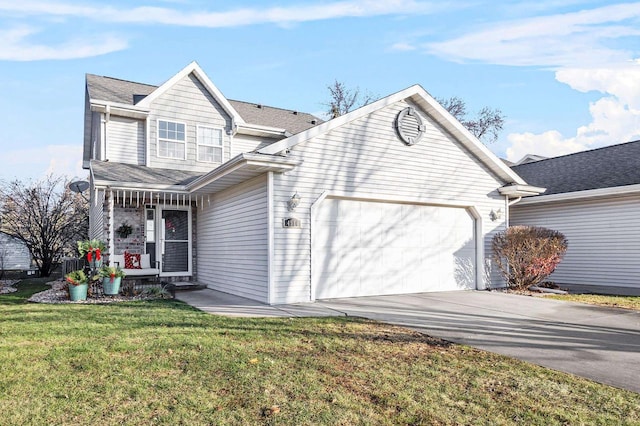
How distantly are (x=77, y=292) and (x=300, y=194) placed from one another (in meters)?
5.31

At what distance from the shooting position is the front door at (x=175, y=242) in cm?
1216

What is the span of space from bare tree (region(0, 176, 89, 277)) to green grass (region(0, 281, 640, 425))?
14.1 meters

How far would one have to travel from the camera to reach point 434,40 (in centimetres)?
1120

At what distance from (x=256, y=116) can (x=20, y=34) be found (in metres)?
7.45

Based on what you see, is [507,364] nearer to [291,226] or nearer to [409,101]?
[291,226]

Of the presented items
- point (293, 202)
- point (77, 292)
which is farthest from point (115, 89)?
point (293, 202)

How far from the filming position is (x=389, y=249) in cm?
1027

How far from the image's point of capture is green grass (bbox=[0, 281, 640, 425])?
3260 millimetres

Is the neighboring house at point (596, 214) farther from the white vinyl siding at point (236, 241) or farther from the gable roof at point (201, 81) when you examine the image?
the gable roof at point (201, 81)

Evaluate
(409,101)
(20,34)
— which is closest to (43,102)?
(20,34)

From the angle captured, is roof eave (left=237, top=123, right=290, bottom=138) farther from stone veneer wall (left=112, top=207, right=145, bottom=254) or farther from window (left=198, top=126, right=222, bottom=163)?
stone veneer wall (left=112, top=207, right=145, bottom=254)

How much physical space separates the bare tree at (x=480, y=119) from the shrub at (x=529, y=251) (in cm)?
2068

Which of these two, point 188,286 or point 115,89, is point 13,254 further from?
point 188,286

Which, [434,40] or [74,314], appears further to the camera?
[434,40]
